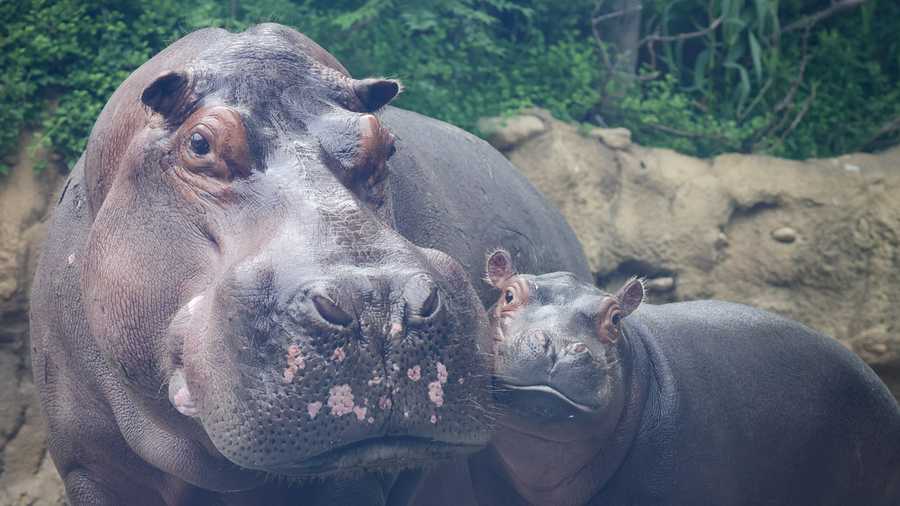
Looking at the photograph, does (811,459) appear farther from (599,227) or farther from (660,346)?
(599,227)

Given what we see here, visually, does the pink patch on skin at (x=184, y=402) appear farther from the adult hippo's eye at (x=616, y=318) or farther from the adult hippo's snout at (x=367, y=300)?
the adult hippo's eye at (x=616, y=318)

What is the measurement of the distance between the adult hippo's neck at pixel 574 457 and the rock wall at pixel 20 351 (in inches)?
85.7

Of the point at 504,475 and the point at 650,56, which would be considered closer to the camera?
the point at 504,475

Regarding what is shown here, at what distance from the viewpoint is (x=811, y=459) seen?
13.3ft

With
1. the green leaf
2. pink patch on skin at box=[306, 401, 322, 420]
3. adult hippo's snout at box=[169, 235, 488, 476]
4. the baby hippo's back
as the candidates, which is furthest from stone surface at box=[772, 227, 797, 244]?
pink patch on skin at box=[306, 401, 322, 420]

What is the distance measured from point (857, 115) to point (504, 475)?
175 inches

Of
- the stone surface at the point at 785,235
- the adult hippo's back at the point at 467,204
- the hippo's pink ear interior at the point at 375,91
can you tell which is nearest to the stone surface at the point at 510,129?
the adult hippo's back at the point at 467,204

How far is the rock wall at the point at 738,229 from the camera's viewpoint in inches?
241

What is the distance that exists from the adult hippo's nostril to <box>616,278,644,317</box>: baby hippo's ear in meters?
1.27

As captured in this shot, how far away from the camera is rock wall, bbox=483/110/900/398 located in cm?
613

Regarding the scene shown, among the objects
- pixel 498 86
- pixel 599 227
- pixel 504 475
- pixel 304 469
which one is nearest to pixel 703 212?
pixel 599 227

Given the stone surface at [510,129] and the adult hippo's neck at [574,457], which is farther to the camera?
the stone surface at [510,129]

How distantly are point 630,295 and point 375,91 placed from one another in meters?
1.11

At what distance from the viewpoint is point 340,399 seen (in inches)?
83.7
